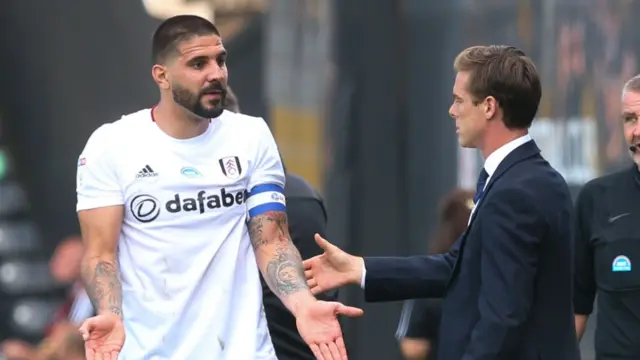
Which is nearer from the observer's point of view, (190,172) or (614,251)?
(190,172)

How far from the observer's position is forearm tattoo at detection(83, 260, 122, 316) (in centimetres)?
495

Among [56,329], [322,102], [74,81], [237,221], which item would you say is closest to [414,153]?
[322,102]

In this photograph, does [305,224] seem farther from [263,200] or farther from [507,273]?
[507,273]

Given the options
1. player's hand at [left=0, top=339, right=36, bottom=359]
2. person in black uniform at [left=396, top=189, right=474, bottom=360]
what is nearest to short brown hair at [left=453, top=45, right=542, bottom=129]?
person in black uniform at [left=396, top=189, right=474, bottom=360]

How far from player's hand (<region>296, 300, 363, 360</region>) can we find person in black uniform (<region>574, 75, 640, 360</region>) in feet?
3.94

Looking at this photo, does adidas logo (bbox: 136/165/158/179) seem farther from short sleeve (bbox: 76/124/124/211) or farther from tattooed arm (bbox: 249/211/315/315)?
tattooed arm (bbox: 249/211/315/315)

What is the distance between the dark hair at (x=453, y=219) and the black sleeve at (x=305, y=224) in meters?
0.68

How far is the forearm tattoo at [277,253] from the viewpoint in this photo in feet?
16.7

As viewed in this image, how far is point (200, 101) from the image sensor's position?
5.12 metres

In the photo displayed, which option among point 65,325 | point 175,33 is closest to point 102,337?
point 175,33

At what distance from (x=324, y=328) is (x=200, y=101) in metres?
0.88

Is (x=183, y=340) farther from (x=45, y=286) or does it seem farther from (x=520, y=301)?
(x=45, y=286)

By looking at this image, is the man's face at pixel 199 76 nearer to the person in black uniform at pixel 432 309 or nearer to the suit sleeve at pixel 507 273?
the suit sleeve at pixel 507 273

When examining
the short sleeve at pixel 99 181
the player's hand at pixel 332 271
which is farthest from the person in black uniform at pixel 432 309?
the short sleeve at pixel 99 181
